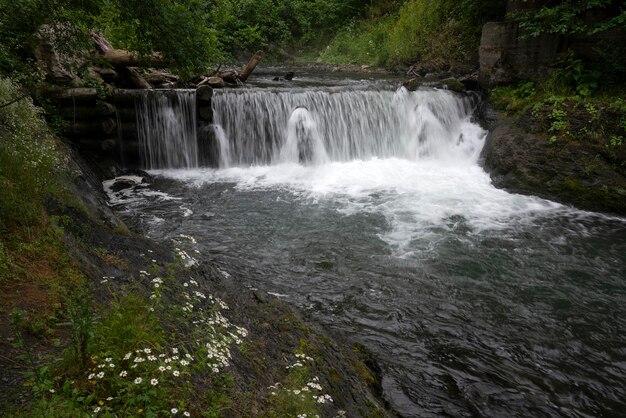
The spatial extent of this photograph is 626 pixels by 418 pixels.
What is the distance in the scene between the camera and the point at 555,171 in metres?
10.4

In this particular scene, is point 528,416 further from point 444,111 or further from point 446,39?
point 446,39

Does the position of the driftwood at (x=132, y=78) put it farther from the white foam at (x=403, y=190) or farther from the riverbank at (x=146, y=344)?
the riverbank at (x=146, y=344)

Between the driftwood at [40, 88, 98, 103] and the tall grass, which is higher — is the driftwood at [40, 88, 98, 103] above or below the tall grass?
below

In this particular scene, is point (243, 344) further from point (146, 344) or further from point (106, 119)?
point (106, 119)

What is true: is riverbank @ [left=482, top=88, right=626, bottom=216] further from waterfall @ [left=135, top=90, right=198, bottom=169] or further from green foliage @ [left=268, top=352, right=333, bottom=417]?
green foliage @ [left=268, top=352, right=333, bottom=417]

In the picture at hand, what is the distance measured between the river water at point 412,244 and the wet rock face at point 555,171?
1.50 ft

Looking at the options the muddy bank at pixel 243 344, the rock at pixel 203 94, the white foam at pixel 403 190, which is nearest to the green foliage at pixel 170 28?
the muddy bank at pixel 243 344

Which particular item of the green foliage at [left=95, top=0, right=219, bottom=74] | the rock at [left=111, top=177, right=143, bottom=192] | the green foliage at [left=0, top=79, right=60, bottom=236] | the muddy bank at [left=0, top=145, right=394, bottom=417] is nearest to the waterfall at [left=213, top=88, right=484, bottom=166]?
the rock at [left=111, top=177, right=143, bottom=192]

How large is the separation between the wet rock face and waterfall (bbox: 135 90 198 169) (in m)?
8.11

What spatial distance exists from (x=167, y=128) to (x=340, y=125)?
16.0 feet

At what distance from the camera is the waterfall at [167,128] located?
11617 millimetres

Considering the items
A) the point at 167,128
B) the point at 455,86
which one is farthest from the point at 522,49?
the point at 167,128

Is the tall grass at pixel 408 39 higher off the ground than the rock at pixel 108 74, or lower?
higher

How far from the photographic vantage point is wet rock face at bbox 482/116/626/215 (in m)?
9.69
